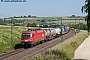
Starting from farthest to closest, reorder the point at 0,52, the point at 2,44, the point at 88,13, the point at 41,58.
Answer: the point at 2,44
the point at 0,52
the point at 41,58
the point at 88,13

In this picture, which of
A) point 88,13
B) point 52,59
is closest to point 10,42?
point 52,59

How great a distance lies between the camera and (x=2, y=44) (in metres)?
48.2

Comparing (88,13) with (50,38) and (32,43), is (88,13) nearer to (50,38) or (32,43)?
(32,43)

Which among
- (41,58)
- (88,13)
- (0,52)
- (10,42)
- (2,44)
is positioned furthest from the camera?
(10,42)

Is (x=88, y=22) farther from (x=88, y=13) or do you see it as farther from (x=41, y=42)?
(x=41, y=42)

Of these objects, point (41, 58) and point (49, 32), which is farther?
point (49, 32)

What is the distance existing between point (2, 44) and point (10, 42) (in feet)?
15.3

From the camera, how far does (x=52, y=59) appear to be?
27062 millimetres

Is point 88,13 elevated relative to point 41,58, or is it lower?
elevated

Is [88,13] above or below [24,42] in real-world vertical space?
above

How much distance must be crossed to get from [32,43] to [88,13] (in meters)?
26.7

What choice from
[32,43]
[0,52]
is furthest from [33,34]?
[0,52]

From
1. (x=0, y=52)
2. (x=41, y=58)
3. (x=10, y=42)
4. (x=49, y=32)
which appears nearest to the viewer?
(x=41, y=58)

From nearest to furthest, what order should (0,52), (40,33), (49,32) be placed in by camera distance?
(0,52)
(40,33)
(49,32)
